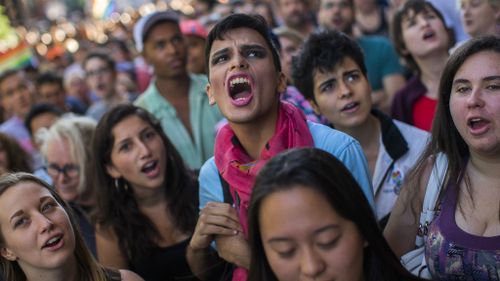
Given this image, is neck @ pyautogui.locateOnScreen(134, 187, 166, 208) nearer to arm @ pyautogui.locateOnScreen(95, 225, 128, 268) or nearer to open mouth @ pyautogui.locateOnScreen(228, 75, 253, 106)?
arm @ pyautogui.locateOnScreen(95, 225, 128, 268)

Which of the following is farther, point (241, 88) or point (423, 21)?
point (423, 21)

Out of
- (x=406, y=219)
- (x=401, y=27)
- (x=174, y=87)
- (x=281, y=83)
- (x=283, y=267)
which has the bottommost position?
(x=406, y=219)

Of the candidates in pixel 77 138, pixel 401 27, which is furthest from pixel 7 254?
pixel 401 27

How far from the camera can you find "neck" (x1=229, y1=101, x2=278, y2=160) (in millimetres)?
2604

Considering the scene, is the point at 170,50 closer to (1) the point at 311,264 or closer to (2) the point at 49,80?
(2) the point at 49,80

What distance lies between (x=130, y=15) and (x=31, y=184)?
12.3m

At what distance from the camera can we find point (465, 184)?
2385 mm

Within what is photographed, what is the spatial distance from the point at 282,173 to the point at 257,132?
0.71 meters

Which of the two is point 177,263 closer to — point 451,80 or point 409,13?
point 451,80

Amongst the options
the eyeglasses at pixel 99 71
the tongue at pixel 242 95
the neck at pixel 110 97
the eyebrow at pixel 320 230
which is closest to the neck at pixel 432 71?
the tongue at pixel 242 95

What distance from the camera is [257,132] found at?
262 centimetres

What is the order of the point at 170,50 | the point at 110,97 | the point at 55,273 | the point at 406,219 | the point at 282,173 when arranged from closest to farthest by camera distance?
the point at 282,173 → the point at 406,219 → the point at 55,273 → the point at 170,50 → the point at 110,97

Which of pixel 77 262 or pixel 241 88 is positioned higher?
pixel 241 88

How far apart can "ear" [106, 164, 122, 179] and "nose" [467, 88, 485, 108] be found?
204cm
